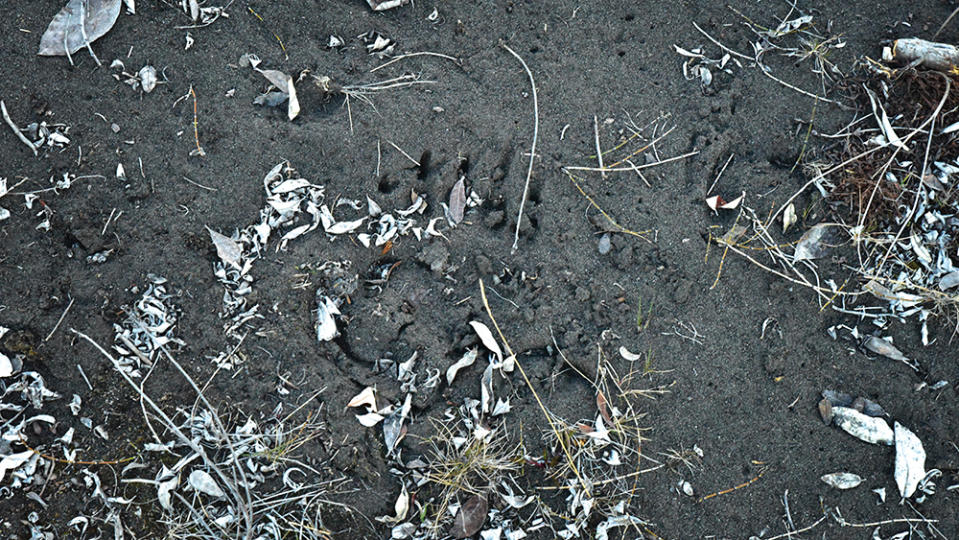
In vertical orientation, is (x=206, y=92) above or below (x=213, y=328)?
above

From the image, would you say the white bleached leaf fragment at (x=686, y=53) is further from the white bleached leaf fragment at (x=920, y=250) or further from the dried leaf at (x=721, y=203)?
the white bleached leaf fragment at (x=920, y=250)

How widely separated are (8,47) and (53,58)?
0.12 meters

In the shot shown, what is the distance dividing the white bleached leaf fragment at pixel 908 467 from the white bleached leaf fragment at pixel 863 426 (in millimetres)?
40

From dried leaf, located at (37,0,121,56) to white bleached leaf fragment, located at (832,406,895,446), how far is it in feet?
8.13

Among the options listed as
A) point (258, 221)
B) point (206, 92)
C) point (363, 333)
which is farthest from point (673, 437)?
point (206, 92)

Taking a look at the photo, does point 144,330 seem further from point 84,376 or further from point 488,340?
point 488,340

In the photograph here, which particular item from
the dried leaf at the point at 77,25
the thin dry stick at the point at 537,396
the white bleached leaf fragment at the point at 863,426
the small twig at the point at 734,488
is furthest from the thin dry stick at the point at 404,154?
the white bleached leaf fragment at the point at 863,426

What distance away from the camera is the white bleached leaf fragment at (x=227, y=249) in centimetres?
194

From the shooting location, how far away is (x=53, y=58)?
1.98 m

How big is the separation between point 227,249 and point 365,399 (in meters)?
0.59

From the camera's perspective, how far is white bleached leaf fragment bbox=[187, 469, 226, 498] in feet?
6.31

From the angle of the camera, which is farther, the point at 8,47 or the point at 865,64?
the point at 865,64

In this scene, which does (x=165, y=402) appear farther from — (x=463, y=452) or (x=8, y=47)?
(x=8, y=47)

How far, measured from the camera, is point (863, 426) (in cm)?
201
